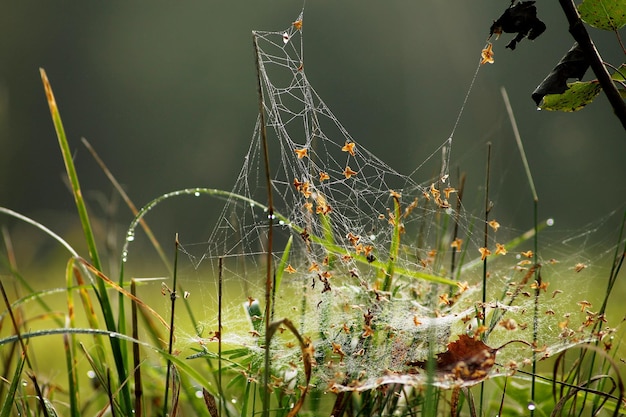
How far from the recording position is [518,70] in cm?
754

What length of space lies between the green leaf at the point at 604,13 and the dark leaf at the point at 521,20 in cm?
11

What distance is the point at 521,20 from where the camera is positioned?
89cm

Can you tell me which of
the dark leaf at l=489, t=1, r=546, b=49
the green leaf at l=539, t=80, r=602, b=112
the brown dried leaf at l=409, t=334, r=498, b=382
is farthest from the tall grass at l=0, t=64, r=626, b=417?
the dark leaf at l=489, t=1, r=546, b=49

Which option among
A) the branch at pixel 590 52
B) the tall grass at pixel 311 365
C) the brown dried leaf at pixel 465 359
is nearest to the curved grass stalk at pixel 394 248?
the tall grass at pixel 311 365

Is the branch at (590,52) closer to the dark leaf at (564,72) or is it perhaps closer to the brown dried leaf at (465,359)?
the dark leaf at (564,72)

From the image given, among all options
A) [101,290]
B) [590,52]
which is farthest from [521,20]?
[101,290]

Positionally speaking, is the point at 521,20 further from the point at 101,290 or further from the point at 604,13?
the point at 101,290

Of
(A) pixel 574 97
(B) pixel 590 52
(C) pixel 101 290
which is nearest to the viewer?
(B) pixel 590 52

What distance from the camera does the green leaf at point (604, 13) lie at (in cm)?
95

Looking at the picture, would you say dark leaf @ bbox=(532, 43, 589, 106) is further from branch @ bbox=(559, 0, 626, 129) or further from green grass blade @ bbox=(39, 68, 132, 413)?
green grass blade @ bbox=(39, 68, 132, 413)

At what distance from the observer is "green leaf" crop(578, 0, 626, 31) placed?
37.2 inches

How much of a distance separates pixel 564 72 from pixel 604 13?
11 centimetres

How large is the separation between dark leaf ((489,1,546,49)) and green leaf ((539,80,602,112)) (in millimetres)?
116

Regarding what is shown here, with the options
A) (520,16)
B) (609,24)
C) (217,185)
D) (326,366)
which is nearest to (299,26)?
(520,16)
